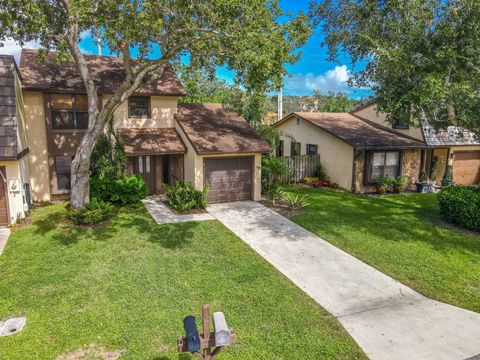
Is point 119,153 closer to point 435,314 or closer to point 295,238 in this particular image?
point 295,238

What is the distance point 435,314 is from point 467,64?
25.1 feet

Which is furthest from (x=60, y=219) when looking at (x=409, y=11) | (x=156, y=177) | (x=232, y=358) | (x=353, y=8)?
(x=409, y=11)

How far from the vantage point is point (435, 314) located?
711 centimetres

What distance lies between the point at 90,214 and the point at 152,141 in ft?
17.1

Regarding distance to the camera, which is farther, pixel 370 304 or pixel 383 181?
pixel 383 181

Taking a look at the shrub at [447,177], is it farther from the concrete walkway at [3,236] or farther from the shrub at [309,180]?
the concrete walkway at [3,236]

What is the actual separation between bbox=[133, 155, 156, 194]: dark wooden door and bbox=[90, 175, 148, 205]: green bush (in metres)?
2.14

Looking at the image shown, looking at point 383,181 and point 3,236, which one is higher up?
point 383,181

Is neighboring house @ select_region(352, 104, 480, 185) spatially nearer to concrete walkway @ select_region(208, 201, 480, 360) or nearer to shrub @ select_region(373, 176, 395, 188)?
shrub @ select_region(373, 176, 395, 188)

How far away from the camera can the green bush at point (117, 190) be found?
556 inches

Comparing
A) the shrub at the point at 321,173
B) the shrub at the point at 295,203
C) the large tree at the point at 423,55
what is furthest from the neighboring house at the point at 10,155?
the shrub at the point at 321,173

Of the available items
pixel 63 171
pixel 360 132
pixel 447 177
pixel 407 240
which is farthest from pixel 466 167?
pixel 63 171

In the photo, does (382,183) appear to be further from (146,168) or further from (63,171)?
(63,171)

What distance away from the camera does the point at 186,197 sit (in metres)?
14.5
